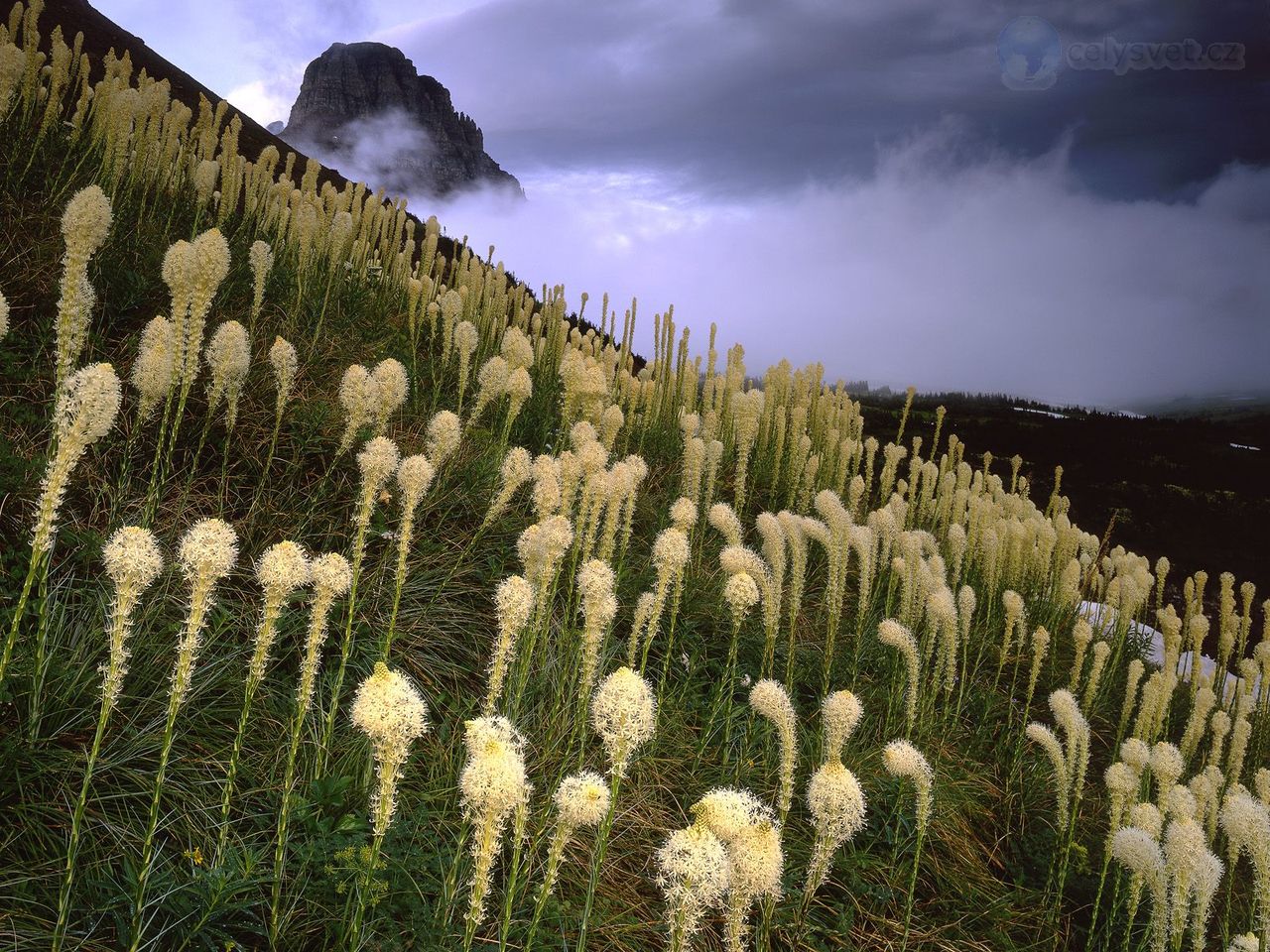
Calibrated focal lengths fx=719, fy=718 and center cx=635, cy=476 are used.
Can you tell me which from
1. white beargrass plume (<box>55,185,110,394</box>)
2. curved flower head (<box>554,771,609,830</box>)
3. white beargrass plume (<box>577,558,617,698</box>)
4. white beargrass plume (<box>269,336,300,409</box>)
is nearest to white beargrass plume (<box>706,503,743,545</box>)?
white beargrass plume (<box>577,558,617,698</box>)

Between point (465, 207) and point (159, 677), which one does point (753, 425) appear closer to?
point (159, 677)

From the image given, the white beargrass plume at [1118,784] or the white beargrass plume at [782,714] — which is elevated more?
the white beargrass plume at [782,714]

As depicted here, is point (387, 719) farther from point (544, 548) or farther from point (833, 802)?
point (833, 802)

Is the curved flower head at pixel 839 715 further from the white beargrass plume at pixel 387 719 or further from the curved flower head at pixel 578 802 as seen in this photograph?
the white beargrass plume at pixel 387 719

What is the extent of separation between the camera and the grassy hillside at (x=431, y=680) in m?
1.94

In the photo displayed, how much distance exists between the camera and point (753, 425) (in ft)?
19.3

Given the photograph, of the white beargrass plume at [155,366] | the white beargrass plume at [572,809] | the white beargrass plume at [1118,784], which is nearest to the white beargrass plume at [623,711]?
the white beargrass plume at [572,809]

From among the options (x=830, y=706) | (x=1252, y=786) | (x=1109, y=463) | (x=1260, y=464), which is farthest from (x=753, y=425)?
(x=1260, y=464)

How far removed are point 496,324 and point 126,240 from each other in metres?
3.36

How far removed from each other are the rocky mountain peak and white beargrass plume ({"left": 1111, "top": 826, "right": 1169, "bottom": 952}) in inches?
7306

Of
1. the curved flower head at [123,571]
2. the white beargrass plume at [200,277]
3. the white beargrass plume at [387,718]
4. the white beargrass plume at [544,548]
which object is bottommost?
the white beargrass plume at [387,718]

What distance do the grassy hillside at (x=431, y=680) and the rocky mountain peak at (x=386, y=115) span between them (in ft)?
597

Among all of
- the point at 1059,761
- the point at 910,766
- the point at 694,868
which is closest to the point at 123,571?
the point at 694,868

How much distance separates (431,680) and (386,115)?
20608cm
